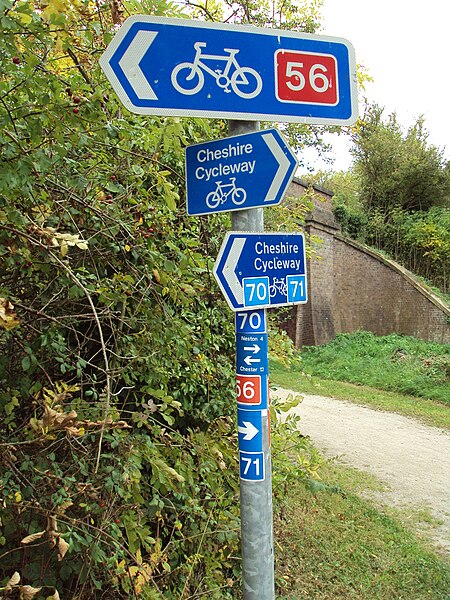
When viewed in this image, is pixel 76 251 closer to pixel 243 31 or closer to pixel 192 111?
pixel 192 111

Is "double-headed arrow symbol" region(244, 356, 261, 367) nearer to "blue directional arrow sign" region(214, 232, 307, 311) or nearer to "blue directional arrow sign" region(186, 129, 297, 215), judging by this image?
"blue directional arrow sign" region(214, 232, 307, 311)

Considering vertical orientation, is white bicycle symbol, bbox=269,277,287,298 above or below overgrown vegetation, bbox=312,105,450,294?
below

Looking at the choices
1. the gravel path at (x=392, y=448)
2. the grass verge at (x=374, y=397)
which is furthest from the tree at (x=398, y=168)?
the gravel path at (x=392, y=448)

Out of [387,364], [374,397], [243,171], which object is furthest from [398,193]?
[243,171]

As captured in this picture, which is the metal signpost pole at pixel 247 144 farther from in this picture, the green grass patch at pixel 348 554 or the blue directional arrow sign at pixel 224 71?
the green grass patch at pixel 348 554

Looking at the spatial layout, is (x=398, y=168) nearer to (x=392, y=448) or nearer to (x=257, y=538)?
(x=392, y=448)

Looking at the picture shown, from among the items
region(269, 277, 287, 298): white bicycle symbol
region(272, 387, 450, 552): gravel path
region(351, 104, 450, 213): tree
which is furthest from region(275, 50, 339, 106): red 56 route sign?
region(351, 104, 450, 213): tree

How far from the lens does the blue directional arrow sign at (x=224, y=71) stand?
5.67ft

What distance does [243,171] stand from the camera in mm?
1830

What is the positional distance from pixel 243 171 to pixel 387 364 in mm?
12338

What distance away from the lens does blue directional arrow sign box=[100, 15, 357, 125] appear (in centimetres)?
173

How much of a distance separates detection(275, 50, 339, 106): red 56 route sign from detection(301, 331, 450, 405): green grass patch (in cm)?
964

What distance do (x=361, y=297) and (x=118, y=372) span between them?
17617mm

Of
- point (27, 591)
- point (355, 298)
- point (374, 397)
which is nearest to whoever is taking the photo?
point (27, 591)
